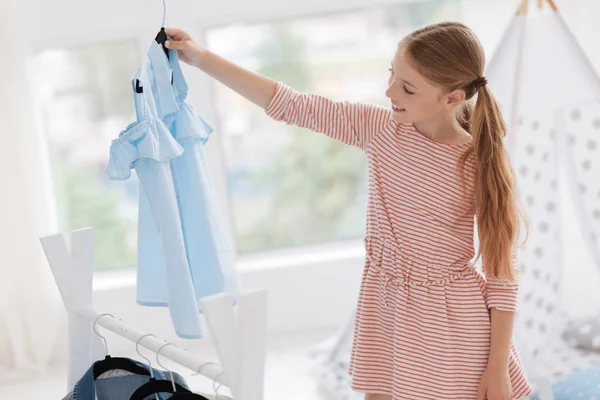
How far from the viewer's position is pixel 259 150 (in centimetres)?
363

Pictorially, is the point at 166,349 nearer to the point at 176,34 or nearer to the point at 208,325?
the point at 208,325

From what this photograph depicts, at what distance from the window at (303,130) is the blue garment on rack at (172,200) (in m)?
1.85

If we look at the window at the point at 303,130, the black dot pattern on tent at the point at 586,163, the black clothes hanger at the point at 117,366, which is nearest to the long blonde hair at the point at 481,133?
the black clothes hanger at the point at 117,366

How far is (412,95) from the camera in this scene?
1568 millimetres

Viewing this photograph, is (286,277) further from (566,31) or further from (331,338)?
(566,31)

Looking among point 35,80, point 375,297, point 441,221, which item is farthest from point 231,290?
point 35,80

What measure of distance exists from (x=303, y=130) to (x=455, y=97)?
82.2 inches

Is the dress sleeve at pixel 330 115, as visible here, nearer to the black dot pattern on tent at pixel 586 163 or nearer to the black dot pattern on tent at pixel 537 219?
the black dot pattern on tent at pixel 537 219

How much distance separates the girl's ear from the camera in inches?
61.9

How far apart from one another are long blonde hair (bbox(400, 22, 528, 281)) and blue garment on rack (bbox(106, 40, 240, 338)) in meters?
0.48

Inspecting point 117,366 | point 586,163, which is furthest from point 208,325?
point 586,163

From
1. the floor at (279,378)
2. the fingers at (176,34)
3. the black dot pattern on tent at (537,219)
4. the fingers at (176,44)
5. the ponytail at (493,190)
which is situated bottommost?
the floor at (279,378)

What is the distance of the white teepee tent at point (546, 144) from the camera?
8.34 ft

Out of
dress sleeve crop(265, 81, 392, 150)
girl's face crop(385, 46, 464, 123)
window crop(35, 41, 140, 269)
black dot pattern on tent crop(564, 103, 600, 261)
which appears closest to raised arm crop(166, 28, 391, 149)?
dress sleeve crop(265, 81, 392, 150)
